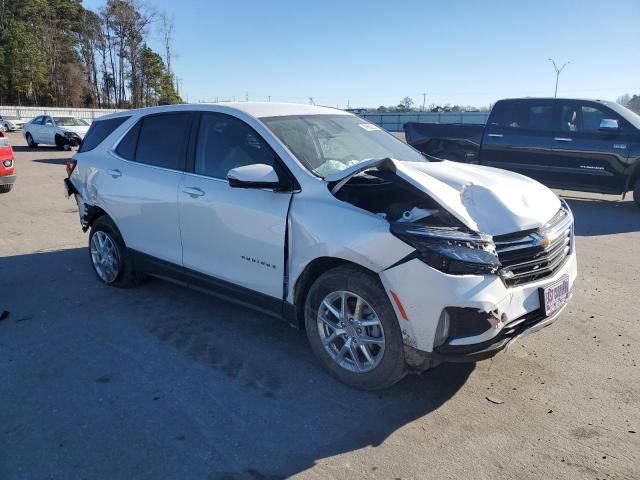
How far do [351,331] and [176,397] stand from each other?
1.20 metres

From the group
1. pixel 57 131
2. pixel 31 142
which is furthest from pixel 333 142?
pixel 31 142

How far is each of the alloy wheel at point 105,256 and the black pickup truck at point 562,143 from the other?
601 cm

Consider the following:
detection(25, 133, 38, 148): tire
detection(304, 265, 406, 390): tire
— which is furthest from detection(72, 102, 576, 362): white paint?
detection(25, 133, 38, 148): tire

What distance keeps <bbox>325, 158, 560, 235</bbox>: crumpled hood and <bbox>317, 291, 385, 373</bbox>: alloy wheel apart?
2.47ft

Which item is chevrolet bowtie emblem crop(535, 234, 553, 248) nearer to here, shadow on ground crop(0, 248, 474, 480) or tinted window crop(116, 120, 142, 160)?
shadow on ground crop(0, 248, 474, 480)

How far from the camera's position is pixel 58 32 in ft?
199

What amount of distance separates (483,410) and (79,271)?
185 inches

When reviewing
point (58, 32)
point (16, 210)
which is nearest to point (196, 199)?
point (16, 210)

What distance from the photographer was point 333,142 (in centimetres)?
417

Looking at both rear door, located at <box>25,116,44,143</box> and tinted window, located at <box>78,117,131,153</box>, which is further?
rear door, located at <box>25,116,44,143</box>

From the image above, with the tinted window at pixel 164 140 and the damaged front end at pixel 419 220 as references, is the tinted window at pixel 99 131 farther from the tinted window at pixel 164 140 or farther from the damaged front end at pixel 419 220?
the damaged front end at pixel 419 220

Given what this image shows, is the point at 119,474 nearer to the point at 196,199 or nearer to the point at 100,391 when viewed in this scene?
the point at 100,391

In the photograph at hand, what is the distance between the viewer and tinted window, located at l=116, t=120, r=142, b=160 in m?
5.02

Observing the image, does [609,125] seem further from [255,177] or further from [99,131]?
[99,131]
